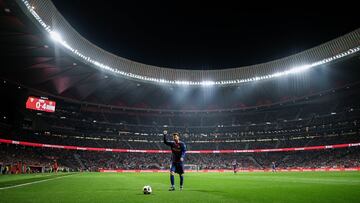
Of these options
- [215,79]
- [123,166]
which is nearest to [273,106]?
[215,79]

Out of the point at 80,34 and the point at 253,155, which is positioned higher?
the point at 80,34

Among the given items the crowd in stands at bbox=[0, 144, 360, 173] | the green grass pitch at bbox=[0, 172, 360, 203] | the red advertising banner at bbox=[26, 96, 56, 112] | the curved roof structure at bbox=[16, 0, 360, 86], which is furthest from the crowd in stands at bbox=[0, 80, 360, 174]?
the green grass pitch at bbox=[0, 172, 360, 203]

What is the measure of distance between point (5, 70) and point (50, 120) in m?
21.2

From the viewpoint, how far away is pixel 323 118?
211 ft

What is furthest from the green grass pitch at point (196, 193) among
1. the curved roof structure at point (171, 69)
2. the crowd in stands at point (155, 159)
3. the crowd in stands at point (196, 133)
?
the crowd in stands at point (155, 159)

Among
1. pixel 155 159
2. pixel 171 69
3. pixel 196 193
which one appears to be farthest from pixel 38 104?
pixel 196 193

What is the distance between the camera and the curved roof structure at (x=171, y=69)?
38.8 metres

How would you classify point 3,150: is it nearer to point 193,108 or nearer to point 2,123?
point 2,123

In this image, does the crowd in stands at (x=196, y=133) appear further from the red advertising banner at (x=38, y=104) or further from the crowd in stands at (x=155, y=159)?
the red advertising banner at (x=38, y=104)

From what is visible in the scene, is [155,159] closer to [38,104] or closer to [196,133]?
[196,133]

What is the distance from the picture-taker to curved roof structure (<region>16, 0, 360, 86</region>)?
3877cm

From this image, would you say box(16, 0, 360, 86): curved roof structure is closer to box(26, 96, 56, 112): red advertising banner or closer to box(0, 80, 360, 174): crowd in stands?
box(26, 96, 56, 112): red advertising banner

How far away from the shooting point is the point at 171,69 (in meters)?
65.8

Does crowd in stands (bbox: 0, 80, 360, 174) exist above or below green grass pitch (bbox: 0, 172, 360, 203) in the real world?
above
